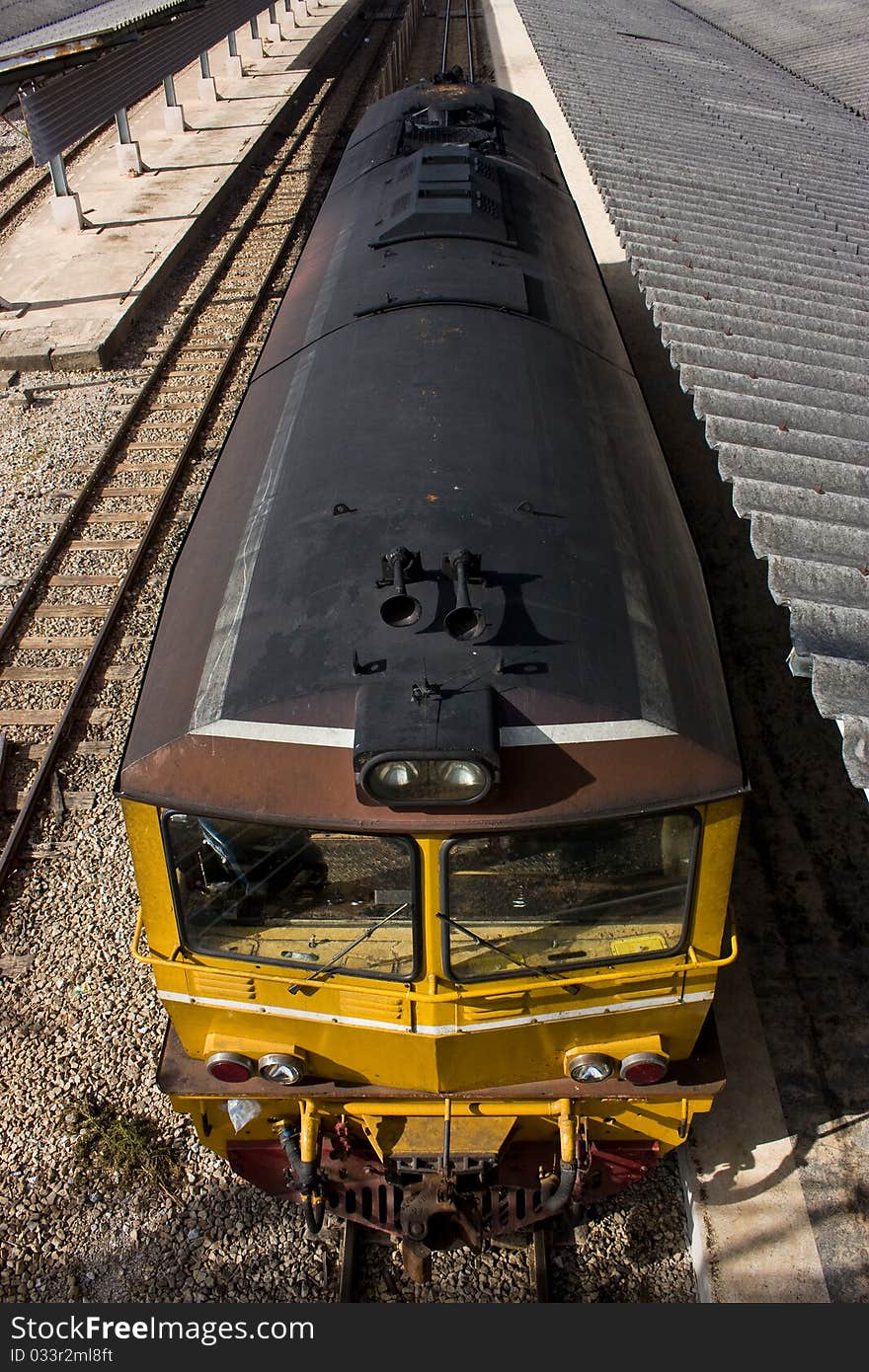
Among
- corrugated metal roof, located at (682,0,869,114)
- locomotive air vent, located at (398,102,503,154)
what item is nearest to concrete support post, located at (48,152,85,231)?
locomotive air vent, located at (398,102,503,154)

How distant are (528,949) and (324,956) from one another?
79 cm

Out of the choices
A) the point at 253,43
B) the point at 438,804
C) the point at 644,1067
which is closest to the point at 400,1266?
the point at 644,1067

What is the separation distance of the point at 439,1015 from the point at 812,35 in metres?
24.1

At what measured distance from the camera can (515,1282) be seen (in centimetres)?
498

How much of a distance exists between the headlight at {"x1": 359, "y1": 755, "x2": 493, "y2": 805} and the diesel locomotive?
1 centimetres

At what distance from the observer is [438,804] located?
11.1 feet

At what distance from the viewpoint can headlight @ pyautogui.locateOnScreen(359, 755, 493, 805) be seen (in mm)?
3328

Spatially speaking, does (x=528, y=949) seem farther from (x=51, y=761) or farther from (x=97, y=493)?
(x=97, y=493)

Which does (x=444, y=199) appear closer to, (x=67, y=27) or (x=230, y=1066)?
(x=230, y=1066)

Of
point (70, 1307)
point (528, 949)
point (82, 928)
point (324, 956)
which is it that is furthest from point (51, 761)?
point (528, 949)

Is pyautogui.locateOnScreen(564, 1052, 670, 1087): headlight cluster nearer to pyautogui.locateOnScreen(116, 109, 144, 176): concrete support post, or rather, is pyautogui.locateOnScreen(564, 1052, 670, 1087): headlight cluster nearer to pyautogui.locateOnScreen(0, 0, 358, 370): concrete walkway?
pyautogui.locateOnScreen(0, 0, 358, 370): concrete walkway

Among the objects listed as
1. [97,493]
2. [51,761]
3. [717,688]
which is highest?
[717,688]

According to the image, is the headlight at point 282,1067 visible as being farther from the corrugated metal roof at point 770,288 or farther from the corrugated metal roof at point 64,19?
the corrugated metal roof at point 64,19

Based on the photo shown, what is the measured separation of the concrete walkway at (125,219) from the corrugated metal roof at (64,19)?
2137 mm
